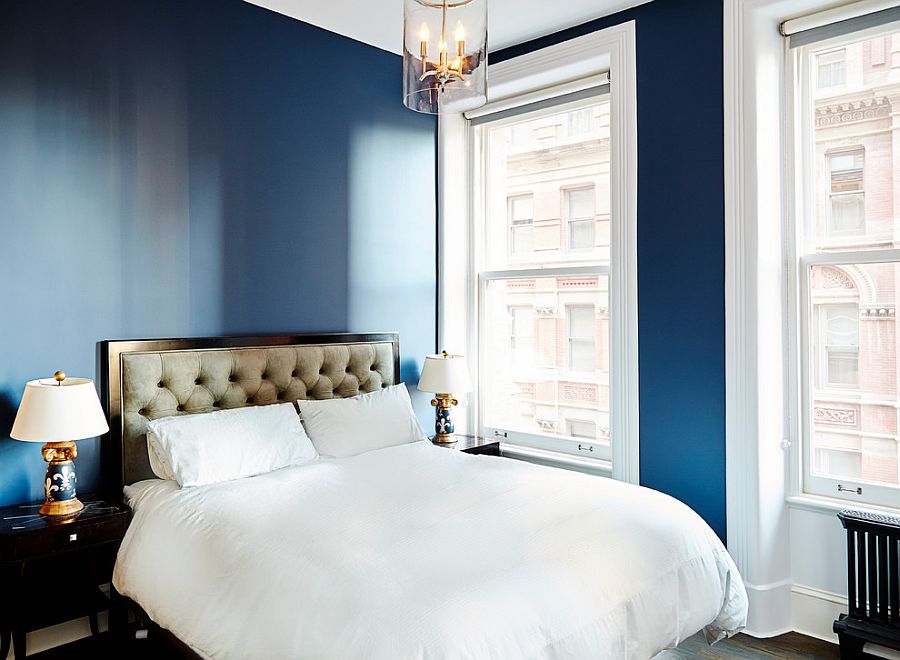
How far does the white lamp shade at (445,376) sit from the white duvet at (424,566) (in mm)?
1034

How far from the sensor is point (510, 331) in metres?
4.27

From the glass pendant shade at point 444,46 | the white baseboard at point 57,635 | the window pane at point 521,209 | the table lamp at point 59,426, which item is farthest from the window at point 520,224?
the white baseboard at point 57,635

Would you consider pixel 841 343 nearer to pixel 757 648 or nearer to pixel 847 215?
pixel 847 215

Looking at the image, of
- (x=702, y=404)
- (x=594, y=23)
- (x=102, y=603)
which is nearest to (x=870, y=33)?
(x=594, y=23)

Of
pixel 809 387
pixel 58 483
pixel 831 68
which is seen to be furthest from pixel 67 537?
pixel 831 68

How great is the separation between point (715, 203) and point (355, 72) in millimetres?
2112

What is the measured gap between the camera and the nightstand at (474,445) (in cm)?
374

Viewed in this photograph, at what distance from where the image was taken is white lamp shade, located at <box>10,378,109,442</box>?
238 cm

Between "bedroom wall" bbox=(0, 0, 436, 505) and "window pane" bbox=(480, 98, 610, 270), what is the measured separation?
1.46 ft

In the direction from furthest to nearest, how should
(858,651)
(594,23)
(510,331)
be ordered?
(510,331) < (594,23) < (858,651)

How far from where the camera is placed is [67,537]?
7.80ft

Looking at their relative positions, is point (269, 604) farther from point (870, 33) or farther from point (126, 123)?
point (870, 33)

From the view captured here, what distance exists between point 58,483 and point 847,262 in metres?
3.32

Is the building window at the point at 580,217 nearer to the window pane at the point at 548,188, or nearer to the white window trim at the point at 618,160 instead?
the window pane at the point at 548,188
